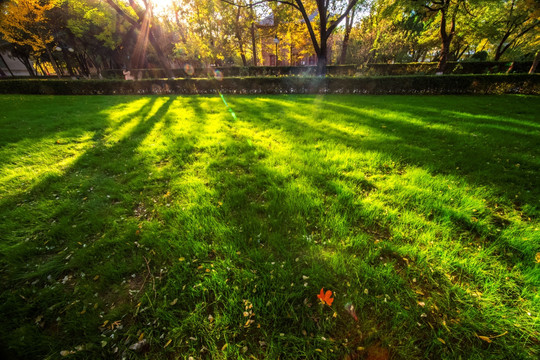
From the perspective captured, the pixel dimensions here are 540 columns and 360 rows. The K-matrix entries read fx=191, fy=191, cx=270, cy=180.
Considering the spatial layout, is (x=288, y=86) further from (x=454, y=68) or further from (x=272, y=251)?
(x=454, y=68)

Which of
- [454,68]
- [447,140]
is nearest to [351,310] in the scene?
[447,140]

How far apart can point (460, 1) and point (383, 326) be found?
20120mm

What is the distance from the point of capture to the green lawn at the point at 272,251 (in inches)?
57.1

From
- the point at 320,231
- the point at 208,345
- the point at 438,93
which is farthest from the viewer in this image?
the point at 438,93

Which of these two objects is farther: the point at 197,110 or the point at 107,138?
the point at 197,110

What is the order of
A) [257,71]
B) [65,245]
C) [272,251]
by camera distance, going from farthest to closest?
1. [257,71]
2. [65,245]
3. [272,251]

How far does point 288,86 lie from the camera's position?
1250 cm

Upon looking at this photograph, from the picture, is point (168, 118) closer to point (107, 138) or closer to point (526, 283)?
point (107, 138)

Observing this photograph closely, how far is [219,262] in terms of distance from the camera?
1.98 m

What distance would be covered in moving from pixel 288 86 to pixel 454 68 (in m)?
19.8

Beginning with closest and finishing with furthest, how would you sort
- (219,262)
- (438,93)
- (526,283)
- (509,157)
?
(526,283) < (219,262) < (509,157) < (438,93)

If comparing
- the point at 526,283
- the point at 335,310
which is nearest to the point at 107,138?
the point at 335,310

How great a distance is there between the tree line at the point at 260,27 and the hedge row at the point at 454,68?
210 centimetres

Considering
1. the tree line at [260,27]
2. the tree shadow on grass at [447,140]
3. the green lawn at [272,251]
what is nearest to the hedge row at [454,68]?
the tree line at [260,27]
